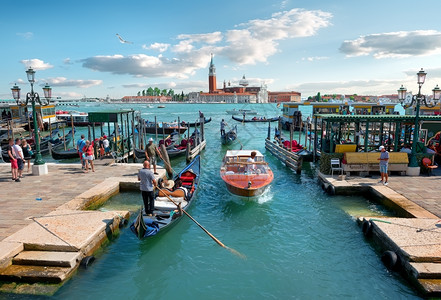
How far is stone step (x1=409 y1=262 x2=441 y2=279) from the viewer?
6348 millimetres

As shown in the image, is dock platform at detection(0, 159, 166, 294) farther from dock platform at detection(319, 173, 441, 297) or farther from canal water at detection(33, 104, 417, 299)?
dock platform at detection(319, 173, 441, 297)

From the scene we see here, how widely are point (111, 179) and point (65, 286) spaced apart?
6.87 meters

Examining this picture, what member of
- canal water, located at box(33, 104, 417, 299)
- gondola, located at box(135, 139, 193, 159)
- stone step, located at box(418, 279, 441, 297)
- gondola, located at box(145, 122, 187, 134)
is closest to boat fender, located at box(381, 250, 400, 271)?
canal water, located at box(33, 104, 417, 299)

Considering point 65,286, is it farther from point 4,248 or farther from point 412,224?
point 412,224

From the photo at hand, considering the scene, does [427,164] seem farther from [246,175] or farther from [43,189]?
[43,189]

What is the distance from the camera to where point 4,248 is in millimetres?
6891

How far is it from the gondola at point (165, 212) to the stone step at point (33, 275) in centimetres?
203

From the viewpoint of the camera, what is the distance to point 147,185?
880 centimetres

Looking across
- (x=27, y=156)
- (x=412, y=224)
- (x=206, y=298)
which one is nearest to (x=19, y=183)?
(x=27, y=156)

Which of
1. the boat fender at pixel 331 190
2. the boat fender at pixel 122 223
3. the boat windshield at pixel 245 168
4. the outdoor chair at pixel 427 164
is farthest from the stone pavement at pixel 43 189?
the outdoor chair at pixel 427 164

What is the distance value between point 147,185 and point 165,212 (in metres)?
1.33

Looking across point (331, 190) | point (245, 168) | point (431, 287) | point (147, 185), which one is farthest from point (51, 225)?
point (331, 190)

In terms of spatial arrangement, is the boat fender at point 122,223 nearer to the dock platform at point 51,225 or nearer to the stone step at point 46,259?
the dock platform at point 51,225

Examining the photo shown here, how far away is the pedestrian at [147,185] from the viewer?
873 cm
